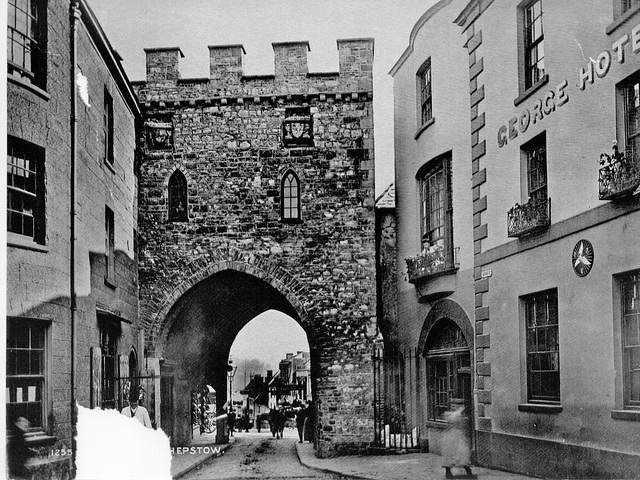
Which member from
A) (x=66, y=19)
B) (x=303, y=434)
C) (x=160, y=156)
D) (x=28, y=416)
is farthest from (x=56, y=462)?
(x=303, y=434)

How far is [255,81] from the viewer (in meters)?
13.6

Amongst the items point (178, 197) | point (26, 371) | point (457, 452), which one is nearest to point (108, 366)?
point (26, 371)

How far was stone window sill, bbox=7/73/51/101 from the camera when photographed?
823 cm

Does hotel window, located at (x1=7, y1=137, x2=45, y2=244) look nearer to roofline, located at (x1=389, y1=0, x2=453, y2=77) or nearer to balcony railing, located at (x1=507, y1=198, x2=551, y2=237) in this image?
roofline, located at (x1=389, y1=0, x2=453, y2=77)

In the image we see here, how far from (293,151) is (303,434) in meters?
5.90

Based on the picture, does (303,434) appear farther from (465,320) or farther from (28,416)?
(28,416)

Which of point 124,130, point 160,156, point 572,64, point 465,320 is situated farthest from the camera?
point 160,156

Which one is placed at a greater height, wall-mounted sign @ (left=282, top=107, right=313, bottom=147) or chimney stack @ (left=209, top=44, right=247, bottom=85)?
chimney stack @ (left=209, top=44, right=247, bottom=85)

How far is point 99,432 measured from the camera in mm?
9680

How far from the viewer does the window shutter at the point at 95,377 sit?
32.4ft

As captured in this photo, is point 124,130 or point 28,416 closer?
point 28,416

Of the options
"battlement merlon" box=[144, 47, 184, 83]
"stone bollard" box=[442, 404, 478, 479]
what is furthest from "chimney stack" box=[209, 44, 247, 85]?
"stone bollard" box=[442, 404, 478, 479]

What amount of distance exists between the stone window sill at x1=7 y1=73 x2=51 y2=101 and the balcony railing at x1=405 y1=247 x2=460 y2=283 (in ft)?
18.5

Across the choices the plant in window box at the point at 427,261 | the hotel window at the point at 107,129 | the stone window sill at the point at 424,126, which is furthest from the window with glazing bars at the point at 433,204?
the hotel window at the point at 107,129
